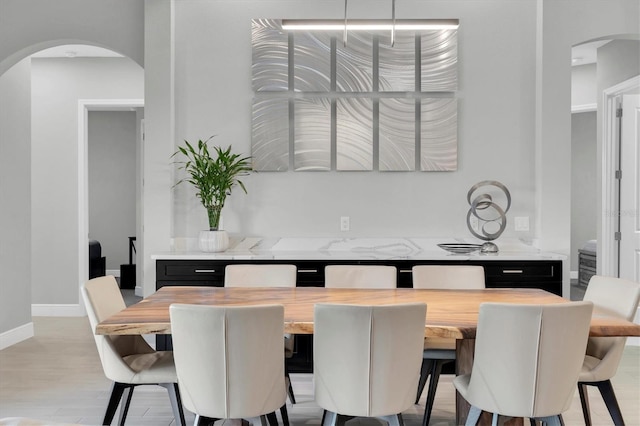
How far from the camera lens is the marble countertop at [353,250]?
4059 millimetres

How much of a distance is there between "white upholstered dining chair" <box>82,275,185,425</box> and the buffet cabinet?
3.62 feet

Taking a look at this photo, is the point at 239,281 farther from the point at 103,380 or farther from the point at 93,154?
the point at 93,154

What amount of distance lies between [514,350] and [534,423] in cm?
70

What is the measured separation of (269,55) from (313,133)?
27.9 inches

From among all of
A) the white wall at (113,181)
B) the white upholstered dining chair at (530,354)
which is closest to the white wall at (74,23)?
the white upholstered dining chair at (530,354)

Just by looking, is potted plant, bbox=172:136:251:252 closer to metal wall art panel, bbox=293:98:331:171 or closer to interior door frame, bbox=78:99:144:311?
metal wall art panel, bbox=293:98:331:171

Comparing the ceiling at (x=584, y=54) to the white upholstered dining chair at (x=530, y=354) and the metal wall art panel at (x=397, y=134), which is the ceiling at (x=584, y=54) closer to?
the metal wall art panel at (x=397, y=134)

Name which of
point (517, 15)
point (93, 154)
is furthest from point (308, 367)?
point (93, 154)

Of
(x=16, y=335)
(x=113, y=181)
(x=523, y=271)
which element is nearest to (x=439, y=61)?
(x=523, y=271)

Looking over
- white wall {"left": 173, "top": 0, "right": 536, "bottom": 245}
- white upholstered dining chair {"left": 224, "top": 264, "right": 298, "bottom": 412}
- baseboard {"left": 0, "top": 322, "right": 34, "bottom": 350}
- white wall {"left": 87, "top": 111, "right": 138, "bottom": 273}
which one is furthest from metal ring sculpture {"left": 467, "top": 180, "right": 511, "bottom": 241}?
white wall {"left": 87, "top": 111, "right": 138, "bottom": 273}

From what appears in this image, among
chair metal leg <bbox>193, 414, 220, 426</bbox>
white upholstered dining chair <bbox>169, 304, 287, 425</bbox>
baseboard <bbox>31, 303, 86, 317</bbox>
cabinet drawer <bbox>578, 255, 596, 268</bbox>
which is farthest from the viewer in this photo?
cabinet drawer <bbox>578, 255, 596, 268</bbox>

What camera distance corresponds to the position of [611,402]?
2.70m

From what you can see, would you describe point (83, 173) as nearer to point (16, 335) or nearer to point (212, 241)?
point (16, 335)

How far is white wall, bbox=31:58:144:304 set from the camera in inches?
244
